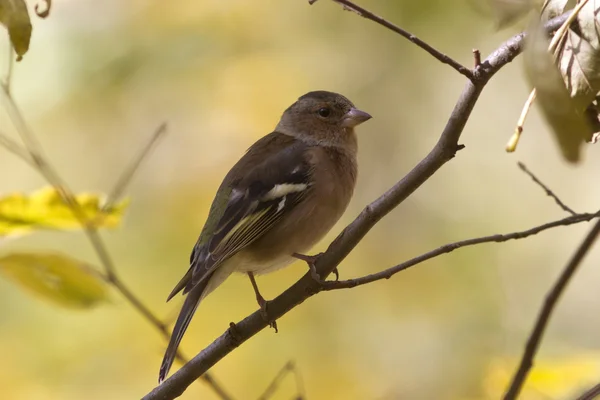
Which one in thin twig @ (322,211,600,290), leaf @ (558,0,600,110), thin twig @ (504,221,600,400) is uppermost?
Answer: leaf @ (558,0,600,110)

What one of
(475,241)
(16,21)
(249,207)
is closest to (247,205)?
(249,207)

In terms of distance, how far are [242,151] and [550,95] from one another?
5201 mm

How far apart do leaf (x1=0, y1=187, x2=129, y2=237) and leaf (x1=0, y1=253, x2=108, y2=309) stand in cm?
19

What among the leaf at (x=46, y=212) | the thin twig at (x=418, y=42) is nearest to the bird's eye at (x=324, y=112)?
the leaf at (x=46, y=212)

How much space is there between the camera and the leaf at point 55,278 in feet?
9.37

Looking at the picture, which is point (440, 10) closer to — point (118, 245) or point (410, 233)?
point (410, 233)

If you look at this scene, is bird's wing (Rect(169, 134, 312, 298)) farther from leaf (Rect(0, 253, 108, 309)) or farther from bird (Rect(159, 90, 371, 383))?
leaf (Rect(0, 253, 108, 309))

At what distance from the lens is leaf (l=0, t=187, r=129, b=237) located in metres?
3.01

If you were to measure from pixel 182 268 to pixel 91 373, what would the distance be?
103 centimetres

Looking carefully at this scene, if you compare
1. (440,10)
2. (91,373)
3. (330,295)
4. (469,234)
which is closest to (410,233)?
(469,234)

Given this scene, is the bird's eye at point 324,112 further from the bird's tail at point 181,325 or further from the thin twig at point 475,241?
the thin twig at point 475,241

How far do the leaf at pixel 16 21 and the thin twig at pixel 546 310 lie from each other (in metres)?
1.77

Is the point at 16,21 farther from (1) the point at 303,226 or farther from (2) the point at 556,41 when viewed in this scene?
(1) the point at 303,226

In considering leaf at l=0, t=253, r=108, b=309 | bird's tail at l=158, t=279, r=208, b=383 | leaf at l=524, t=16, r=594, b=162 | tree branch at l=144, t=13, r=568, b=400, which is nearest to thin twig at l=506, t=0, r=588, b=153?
tree branch at l=144, t=13, r=568, b=400
